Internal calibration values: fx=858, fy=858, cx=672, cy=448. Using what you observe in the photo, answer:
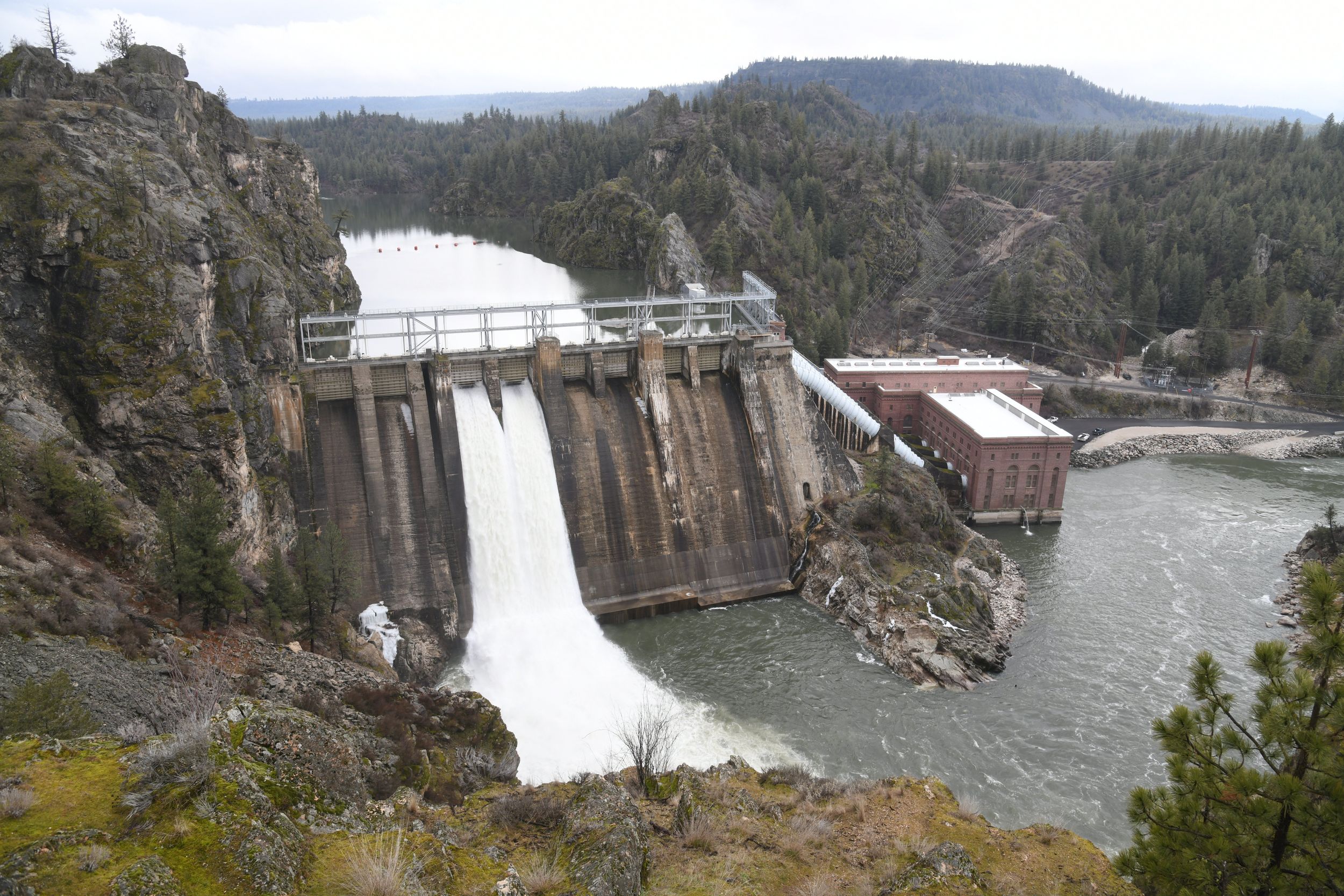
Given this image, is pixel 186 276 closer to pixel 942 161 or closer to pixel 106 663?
pixel 106 663

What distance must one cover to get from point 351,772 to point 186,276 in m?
19.3

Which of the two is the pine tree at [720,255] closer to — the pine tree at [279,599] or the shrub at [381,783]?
the pine tree at [279,599]

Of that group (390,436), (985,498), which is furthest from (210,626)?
(985,498)

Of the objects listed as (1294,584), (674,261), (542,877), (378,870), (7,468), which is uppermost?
(7,468)

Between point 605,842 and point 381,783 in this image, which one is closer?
point 605,842

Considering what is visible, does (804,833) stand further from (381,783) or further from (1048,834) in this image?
(381,783)

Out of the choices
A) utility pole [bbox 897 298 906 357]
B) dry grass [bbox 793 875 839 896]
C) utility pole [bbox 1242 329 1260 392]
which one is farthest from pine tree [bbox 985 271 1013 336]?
dry grass [bbox 793 875 839 896]

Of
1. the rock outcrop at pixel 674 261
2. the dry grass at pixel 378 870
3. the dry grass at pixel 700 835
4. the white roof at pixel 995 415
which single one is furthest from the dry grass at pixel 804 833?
the rock outcrop at pixel 674 261

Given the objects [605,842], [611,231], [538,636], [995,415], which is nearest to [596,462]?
[538,636]

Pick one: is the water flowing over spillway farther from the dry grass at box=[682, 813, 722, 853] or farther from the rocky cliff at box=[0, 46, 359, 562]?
the dry grass at box=[682, 813, 722, 853]

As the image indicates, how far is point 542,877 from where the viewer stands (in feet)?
36.4

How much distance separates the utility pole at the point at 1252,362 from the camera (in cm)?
7281

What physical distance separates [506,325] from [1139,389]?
51.3 metres

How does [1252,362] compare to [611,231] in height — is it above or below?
below
